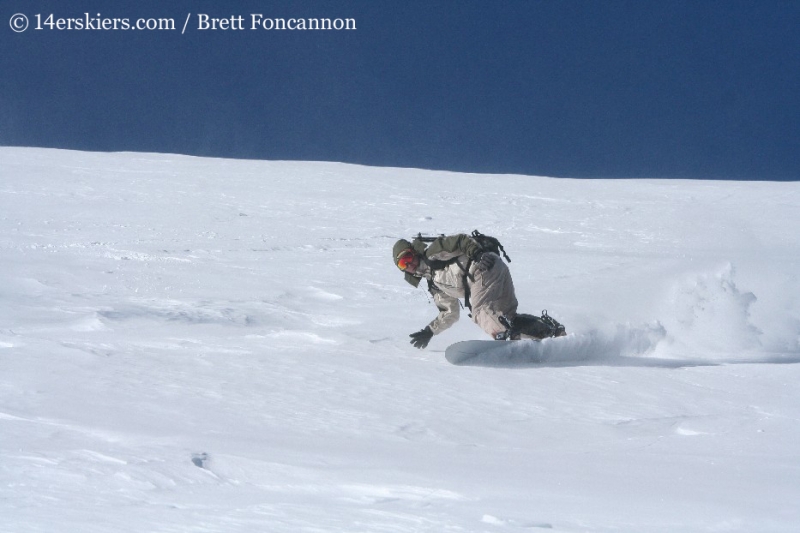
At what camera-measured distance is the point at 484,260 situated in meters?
5.78

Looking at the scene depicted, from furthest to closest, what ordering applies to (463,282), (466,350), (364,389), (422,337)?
(422,337)
(463,282)
(466,350)
(364,389)

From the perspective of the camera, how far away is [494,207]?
1500 cm

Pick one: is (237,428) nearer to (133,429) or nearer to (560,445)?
(133,429)

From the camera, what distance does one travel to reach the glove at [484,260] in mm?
5770

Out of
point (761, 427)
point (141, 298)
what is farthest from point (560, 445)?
point (141, 298)

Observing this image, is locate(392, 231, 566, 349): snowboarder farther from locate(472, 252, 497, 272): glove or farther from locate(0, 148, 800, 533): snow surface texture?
locate(0, 148, 800, 533): snow surface texture

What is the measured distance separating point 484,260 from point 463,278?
22cm

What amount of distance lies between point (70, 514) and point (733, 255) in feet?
34.4

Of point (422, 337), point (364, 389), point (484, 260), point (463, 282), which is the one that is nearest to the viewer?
point (364, 389)

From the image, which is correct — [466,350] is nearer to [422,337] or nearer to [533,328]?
[422,337]

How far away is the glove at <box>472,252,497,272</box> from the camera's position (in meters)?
5.77

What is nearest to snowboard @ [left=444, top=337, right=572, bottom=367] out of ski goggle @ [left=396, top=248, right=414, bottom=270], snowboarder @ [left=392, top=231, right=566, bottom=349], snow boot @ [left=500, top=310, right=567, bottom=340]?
snowboarder @ [left=392, top=231, right=566, bottom=349]

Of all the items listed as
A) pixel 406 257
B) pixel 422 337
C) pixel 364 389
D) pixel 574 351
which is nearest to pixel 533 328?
pixel 574 351

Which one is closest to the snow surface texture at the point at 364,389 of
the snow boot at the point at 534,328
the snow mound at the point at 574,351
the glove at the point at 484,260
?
the snow mound at the point at 574,351
